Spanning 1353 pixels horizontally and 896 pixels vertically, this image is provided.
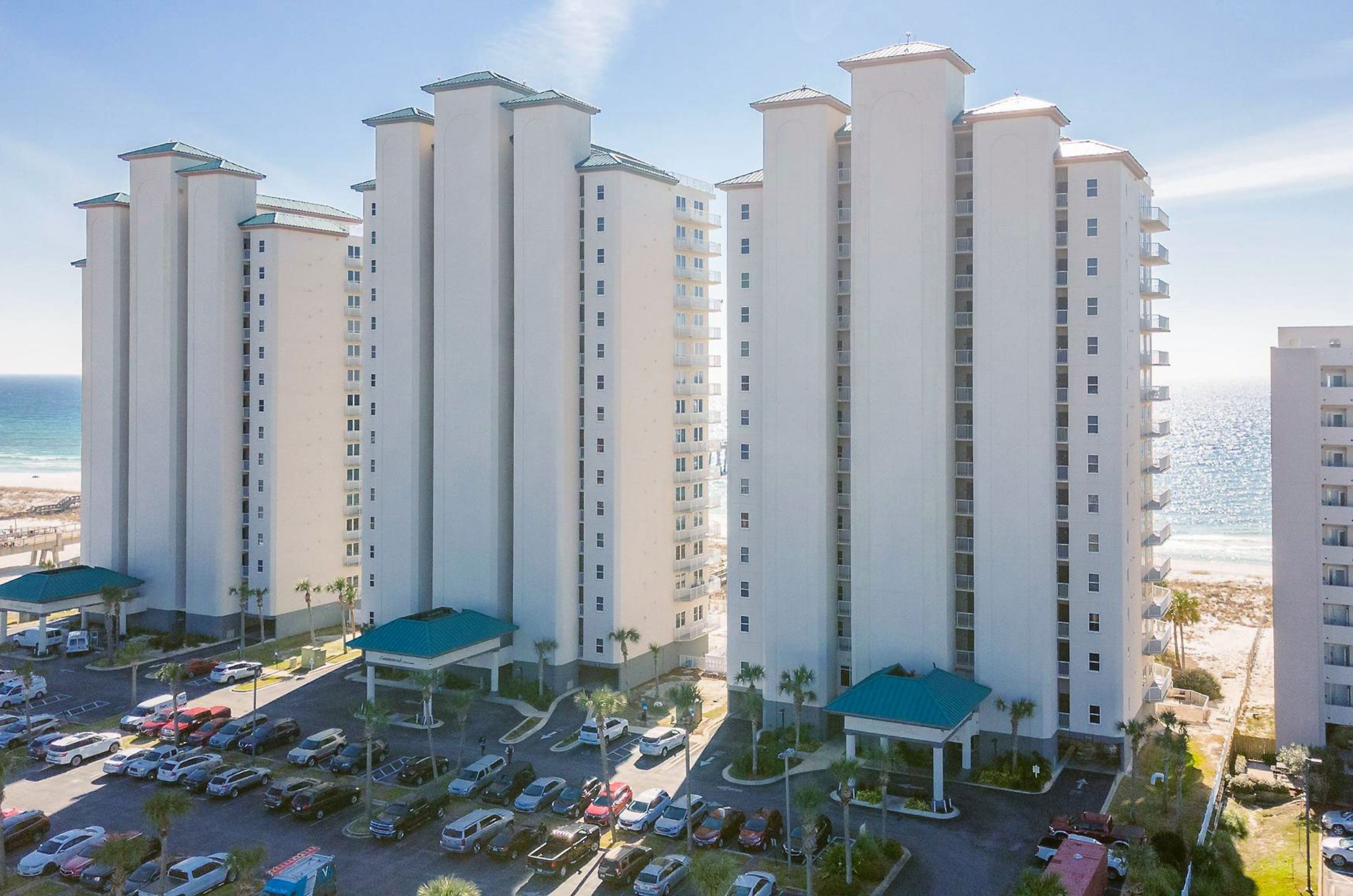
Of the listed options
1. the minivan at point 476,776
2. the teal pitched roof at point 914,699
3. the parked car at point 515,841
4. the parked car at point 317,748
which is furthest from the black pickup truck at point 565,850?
the parked car at point 317,748

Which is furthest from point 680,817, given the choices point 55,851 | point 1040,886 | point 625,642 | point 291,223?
point 291,223

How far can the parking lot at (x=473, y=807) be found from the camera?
41312mm

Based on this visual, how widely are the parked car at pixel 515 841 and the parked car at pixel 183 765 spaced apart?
16.8m

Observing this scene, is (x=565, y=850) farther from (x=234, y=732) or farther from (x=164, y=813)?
(x=234, y=732)

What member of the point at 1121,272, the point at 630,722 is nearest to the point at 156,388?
the point at 630,722

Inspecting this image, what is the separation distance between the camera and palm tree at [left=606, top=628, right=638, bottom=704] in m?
65.2

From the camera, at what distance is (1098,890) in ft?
121

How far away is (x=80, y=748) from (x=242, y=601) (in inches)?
856

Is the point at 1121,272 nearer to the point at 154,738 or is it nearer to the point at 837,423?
the point at 837,423

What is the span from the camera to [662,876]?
39.3 m

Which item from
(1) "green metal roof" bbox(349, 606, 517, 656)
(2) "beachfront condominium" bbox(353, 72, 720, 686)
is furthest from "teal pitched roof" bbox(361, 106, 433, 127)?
(1) "green metal roof" bbox(349, 606, 517, 656)

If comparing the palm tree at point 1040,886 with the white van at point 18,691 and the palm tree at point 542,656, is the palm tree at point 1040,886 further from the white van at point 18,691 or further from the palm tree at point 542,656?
the white van at point 18,691

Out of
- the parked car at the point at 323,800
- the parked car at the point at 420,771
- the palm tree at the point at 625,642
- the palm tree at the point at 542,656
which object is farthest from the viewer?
the palm tree at the point at 625,642

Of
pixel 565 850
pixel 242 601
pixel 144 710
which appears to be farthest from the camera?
pixel 242 601
